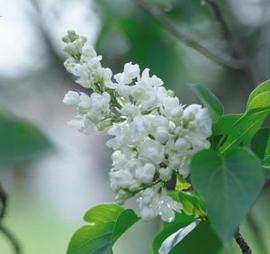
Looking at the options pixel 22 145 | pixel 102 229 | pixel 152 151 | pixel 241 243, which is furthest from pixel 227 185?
pixel 22 145

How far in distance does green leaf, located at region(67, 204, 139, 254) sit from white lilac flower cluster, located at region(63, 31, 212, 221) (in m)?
0.12

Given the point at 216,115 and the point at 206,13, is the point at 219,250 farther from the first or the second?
the point at 206,13

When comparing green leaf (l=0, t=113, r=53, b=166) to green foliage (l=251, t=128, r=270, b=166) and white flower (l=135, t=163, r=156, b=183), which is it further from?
white flower (l=135, t=163, r=156, b=183)

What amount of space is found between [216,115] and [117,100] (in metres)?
0.16

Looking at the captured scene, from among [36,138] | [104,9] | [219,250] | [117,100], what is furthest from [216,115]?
[104,9]

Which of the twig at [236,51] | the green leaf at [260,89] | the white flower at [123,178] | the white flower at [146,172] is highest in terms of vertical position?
the twig at [236,51]

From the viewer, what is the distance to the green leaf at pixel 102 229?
150 cm

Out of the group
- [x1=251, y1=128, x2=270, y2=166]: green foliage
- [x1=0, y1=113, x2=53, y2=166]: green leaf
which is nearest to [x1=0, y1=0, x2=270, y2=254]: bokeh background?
[x1=0, y1=113, x2=53, y2=166]: green leaf

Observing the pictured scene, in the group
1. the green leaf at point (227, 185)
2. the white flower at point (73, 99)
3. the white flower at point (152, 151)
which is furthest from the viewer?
the white flower at point (73, 99)

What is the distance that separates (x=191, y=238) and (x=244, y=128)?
211 mm

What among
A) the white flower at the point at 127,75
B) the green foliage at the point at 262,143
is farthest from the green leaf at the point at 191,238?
the white flower at the point at 127,75

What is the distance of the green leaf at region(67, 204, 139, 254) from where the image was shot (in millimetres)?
1499

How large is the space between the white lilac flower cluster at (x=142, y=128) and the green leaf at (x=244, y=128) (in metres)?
0.06

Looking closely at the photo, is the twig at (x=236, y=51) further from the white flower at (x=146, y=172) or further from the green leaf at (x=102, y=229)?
the white flower at (x=146, y=172)
